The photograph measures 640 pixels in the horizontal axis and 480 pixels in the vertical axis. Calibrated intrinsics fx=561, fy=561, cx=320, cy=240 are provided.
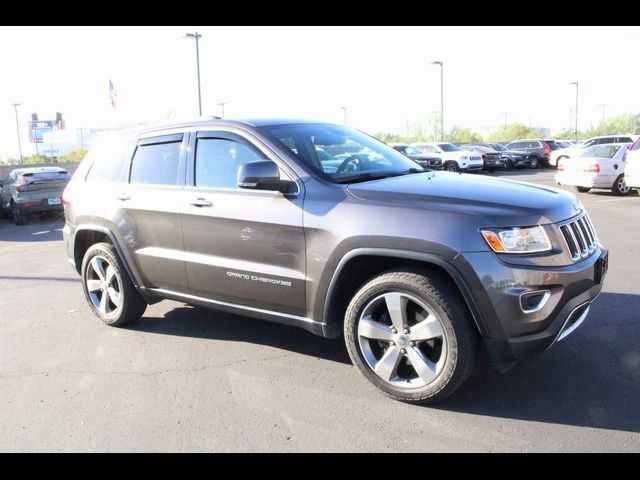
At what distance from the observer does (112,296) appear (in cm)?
517

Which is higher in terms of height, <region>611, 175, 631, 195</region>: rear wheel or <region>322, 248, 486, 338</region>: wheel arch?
<region>322, 248, 486, 338</region>: wheel arch

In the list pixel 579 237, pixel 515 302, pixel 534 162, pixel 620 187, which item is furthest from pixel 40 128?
pixel 515 302

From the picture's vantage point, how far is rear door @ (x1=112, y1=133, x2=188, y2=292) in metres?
4.47

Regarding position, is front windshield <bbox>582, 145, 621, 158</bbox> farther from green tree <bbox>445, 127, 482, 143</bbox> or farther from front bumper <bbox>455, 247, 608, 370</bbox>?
green tree <bbox>445, 127, 482, 143</bbox>

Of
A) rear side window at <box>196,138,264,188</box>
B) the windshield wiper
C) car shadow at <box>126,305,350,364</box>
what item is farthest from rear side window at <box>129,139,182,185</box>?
the windshield wiper

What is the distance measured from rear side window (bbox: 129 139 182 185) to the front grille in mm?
2907

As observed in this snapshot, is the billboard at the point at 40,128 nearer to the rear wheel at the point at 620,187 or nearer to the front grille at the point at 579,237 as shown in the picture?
the rear wheel at the point at 620,187

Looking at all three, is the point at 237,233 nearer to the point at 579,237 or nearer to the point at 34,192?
the point at 579,237

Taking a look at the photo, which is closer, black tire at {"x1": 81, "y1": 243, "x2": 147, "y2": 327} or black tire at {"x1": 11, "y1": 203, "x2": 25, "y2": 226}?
black tire at {"x1": 81, "y1": 243, "x2": 147, "y2": 327}

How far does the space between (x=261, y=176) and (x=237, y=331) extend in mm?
1849

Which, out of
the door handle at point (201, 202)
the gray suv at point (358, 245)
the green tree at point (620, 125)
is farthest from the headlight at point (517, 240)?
the green tree at point (620, 125)

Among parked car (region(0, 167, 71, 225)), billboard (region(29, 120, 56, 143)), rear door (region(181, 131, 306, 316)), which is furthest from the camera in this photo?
billboard (region(29, 120, 56, 143))
